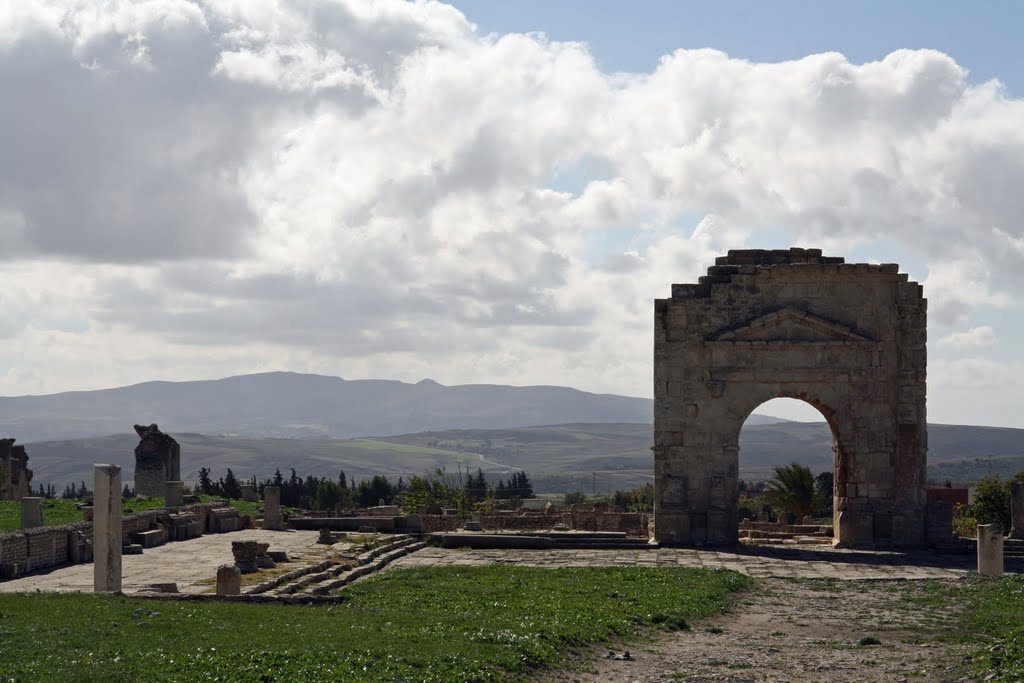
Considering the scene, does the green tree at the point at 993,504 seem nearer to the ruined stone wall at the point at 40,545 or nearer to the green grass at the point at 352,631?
the green grass at the point at 352,631

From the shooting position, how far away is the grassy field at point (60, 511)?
30.1 m

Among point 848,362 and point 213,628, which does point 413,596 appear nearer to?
point 213,628

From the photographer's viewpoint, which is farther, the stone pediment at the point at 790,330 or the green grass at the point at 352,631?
the stone pediment at the point at 790,330

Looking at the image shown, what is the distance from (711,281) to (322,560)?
41.3ft

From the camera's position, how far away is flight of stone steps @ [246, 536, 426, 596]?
864 inches

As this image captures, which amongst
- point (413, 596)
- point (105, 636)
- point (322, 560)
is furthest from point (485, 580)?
point (105, 636)

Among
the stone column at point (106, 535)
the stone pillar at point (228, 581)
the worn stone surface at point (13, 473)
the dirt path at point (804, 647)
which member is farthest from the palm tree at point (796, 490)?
the stone column at point (106, 535)

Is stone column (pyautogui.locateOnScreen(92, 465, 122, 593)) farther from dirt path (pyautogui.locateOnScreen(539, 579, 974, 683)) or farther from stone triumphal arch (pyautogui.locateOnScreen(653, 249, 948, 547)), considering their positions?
stone triumphal arch (pyautogui.locateOnScreen(653, 249, 948, 547))

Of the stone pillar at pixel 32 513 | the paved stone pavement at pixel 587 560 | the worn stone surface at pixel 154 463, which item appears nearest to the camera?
the paved stone pavement at pixel 587 560

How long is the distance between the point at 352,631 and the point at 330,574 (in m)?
8.28

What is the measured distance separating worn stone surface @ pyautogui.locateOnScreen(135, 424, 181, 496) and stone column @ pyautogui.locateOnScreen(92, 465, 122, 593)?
31.5 m

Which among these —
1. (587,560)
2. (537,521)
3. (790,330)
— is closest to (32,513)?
(587,560)

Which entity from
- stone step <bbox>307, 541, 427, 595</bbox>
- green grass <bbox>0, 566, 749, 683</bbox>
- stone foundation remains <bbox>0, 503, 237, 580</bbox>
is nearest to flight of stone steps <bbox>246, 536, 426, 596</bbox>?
stone step <bbox>307, 541, 427, 595</bbox>

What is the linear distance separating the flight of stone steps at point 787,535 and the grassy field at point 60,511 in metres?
14.9
